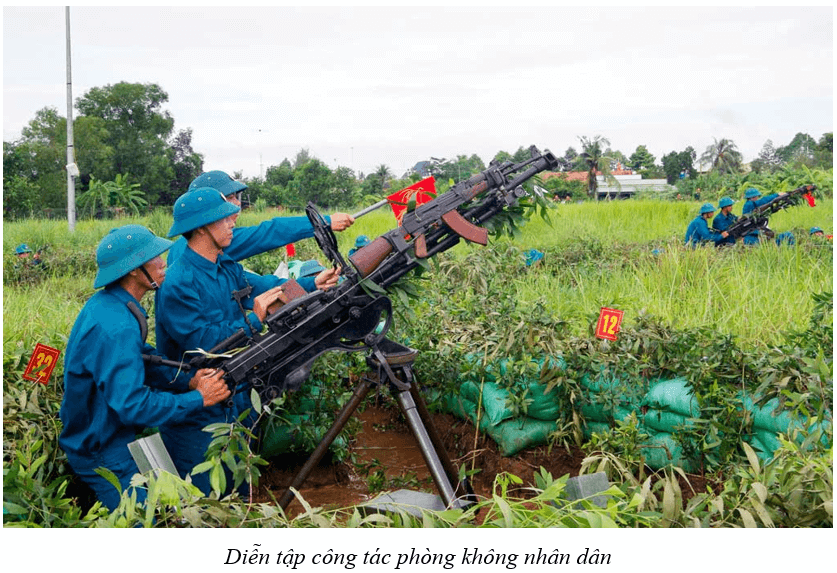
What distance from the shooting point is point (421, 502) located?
A: 8.48 ft

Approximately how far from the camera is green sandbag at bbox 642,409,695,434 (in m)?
3.72

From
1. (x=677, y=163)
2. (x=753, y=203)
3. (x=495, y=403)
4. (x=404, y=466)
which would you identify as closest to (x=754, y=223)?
(x=753, y=203)

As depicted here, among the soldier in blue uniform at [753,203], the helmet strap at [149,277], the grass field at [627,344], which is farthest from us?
the soldier in blue uniform at [753,203]

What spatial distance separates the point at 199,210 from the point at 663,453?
261 cm

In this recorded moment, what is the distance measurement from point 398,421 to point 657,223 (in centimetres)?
956

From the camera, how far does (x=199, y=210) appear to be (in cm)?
331

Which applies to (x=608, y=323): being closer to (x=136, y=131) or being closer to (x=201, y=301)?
(x=201, y=301)

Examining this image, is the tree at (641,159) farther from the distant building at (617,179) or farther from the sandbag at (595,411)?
the sandbag at (595,411)

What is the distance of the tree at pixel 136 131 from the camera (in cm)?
2275

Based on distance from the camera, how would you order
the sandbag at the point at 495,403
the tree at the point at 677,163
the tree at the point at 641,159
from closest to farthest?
1. the sandbag at the point at 495,403
2. the tree at the point at 677,163
3. the tree at the point at 641,159

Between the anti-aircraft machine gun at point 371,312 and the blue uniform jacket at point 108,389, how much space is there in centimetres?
32

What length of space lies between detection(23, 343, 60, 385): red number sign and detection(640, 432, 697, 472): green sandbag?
290 cm

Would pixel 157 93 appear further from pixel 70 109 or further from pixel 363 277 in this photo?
pixel 363 277

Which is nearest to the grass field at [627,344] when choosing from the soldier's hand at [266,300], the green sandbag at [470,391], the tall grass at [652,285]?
the tall grass at [652,285]
